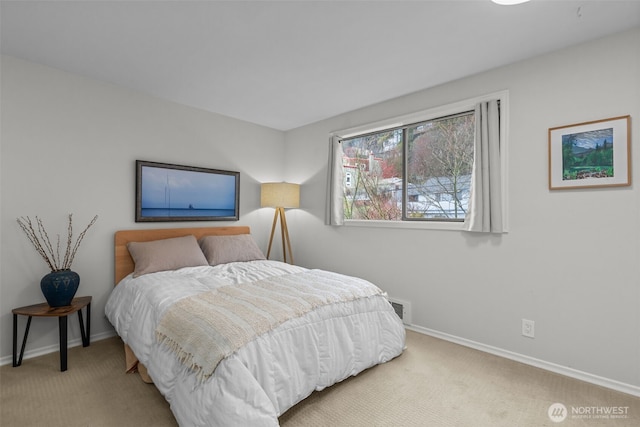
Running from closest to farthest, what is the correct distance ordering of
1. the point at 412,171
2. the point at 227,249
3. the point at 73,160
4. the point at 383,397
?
the point at 383,397 → the point at 73,160 → the point at 412,171 → the point at 227,249

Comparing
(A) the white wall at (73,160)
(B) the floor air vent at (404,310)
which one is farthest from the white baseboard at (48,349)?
(B) the floor air vent at (404,310)

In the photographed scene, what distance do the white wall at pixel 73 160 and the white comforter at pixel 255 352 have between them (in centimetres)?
49

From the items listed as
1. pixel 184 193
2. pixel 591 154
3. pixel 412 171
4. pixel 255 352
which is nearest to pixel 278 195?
pixel 184 193

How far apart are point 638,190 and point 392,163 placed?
79.7 inches

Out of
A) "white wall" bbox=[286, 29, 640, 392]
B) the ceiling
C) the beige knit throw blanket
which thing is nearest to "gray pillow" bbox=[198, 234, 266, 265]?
the beige knit throw blanket

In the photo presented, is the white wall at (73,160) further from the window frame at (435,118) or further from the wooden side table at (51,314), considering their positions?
the window frame at (435,118)

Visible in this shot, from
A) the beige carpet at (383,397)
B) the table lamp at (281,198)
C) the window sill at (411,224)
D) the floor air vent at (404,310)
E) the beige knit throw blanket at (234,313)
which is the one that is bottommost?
the beige carpet at (383,397)

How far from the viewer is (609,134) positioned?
2.14 metres

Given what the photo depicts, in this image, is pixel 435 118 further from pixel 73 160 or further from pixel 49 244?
pixel 49 244

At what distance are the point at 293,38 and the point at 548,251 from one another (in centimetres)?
248

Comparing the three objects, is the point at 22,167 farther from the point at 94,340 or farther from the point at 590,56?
the point at 590,56

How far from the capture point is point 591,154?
2.21 meters

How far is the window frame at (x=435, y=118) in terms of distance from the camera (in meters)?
2.60

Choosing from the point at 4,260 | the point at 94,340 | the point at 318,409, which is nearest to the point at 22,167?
the point at 4,260
